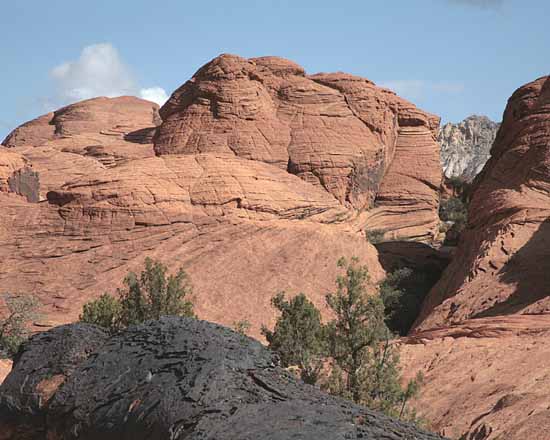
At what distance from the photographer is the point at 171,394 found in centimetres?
622

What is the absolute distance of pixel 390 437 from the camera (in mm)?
5359

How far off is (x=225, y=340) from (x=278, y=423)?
1.30 meters

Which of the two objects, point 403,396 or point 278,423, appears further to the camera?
point 403,396

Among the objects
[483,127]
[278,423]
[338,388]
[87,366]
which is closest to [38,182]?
[338,388]

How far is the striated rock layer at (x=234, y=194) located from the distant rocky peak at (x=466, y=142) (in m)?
52.8

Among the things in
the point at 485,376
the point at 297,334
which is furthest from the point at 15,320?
the point at 485,376

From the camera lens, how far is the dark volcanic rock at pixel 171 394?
18.2ft

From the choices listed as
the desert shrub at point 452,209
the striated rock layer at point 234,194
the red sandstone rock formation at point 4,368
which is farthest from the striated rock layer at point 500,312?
the desert shrub at point 452,209

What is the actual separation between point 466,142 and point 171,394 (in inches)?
3710

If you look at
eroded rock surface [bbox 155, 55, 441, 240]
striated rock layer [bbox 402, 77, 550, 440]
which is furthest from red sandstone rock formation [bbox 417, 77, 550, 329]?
eroded rock surface [bbox 155, 55, 441, 240]

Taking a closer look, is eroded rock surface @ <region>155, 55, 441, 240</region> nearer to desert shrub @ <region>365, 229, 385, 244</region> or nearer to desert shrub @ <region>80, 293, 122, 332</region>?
desert shrub @ <region>365, 229, 385, 244</region>

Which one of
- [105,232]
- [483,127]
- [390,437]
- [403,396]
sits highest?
[483,127]

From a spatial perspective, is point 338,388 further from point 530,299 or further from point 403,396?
point 530,299

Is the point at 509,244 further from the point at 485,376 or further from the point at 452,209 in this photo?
the point at 452,209
